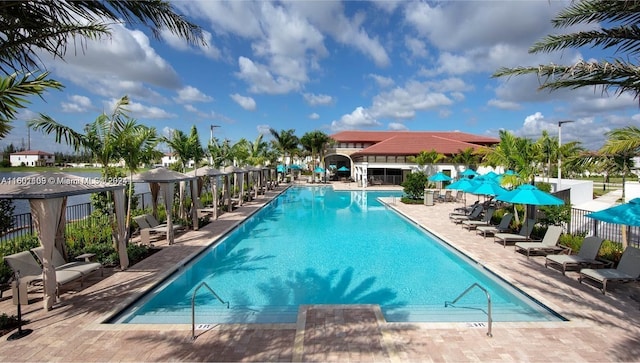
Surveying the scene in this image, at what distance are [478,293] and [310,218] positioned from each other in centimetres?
1226

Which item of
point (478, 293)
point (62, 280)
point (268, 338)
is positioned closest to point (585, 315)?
point (478, 293)

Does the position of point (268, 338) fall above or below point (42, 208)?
below

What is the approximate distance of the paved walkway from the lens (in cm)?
475

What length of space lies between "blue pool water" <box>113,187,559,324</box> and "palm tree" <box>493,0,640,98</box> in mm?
4345

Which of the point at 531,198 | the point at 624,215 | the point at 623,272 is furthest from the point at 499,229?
the point at 624,215

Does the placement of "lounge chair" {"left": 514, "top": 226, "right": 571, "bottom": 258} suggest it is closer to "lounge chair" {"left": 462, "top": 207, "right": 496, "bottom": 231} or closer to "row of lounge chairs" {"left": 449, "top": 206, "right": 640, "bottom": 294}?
"row of lounge chairs" {"left": 449, "top": 206, "right": 640, "bottom": 294}

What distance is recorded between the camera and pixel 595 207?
63.1 ft

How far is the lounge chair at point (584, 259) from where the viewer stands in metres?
8.20

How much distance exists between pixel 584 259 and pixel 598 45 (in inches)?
211

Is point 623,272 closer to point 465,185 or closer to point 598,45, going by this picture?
point 598,45

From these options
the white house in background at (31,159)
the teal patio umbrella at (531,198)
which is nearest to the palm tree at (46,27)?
the teal patio umbrella at (531,198)

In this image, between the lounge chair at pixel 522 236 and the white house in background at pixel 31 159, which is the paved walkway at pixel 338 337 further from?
the white house in background at pixel 31 159

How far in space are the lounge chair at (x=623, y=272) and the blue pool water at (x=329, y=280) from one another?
154 cm

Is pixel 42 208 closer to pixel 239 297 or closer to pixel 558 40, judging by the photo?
pixel 239 297
